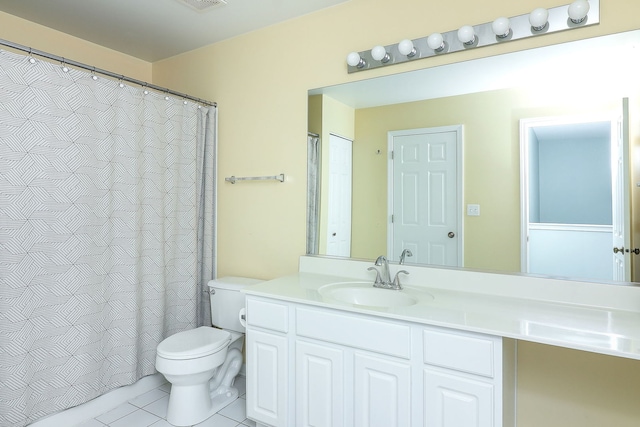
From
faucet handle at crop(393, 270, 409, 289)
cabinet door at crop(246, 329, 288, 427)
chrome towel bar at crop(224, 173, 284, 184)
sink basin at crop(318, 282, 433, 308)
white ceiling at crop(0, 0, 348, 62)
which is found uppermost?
white ceiling at crop(0, 0, 348, 62)

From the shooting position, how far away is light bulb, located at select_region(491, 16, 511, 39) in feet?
5.40

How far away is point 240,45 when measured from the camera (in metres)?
2.61

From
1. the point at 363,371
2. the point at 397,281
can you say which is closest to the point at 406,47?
the point at 397,281

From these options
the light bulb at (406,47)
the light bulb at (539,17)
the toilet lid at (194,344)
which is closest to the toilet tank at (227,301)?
the toilet lid at (194,344)

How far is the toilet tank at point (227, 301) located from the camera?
2.38 metres

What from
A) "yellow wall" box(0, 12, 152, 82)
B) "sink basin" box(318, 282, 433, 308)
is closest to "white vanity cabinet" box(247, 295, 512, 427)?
"sink basin" box(318, 282, 433, 308)

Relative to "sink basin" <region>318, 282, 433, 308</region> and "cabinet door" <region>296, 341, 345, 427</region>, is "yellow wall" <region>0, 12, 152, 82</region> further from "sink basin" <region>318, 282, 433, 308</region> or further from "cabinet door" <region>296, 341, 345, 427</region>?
"cabinet door" <region>296, 341, 345, 427</region>

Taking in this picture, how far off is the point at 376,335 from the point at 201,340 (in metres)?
1.13

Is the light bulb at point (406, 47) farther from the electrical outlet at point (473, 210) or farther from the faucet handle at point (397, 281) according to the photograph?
the faucet handle at point (397, 281)

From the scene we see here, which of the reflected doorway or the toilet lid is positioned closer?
the reflected doorway

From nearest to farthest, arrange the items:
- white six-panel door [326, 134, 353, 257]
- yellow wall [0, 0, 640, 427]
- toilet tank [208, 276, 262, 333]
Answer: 1. yellow wall [0, 0, 640, 427]
2. white six-panel door [326, 134, 353, 257]
3. toilet tank [208, 276, 262, 333]

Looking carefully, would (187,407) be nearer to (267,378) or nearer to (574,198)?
(267,378)

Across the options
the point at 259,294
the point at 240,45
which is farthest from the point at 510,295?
the point at 240,45

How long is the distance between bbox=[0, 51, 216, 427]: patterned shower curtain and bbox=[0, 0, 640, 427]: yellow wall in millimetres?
333
